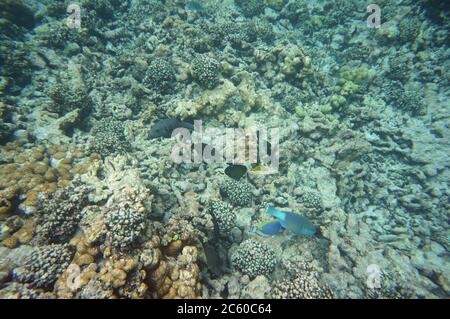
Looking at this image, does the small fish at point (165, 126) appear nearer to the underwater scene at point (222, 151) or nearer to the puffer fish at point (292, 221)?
the underwater scene at point (222, 151)

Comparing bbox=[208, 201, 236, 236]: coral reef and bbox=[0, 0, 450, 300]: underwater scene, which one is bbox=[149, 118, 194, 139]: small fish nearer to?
bbox=[0, 0, 450, 300]: underwater scene

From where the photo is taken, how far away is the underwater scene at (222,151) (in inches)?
161

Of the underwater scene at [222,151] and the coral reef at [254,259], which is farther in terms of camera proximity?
the coral reef at [254,259]

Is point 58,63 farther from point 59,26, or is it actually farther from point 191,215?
point 191,215

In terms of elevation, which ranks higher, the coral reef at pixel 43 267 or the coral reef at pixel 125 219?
the coral reef at pixel 125 219

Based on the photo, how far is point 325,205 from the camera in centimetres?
637

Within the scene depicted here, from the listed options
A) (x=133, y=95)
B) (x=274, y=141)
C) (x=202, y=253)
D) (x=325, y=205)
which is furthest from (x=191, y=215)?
(x=133, y=95)

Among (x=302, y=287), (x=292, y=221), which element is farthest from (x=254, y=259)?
(x=292, y=221)
